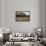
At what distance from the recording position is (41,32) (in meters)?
3.27

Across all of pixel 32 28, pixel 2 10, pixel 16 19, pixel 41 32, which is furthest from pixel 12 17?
pixel 41 32

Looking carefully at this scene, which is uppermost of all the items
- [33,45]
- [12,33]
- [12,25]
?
[12,25]

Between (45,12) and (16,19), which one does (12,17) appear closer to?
(16,19)

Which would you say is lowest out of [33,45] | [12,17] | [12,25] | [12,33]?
[33,45]

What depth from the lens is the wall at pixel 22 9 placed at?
10.9 feet

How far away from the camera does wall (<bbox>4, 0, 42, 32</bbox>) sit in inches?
130

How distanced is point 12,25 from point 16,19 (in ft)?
0.65

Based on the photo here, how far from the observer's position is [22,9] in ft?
10.9

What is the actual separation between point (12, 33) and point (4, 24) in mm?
338

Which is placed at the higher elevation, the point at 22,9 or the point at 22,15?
the point at 22,9

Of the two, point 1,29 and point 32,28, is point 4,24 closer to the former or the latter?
point 1,29

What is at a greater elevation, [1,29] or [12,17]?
[12,17]

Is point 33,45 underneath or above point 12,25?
underneath

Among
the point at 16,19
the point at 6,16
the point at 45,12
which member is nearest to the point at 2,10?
the point at 6,16
